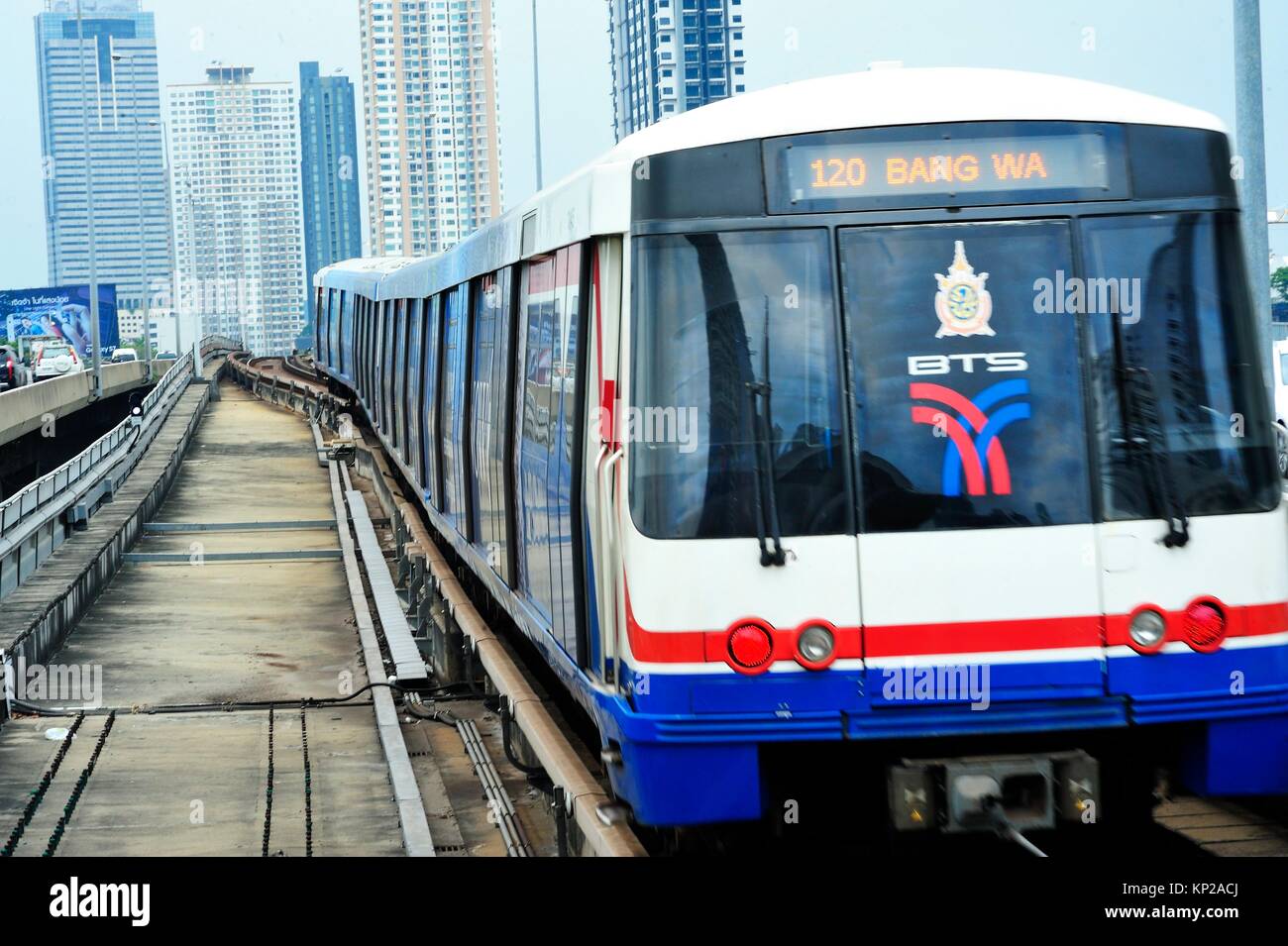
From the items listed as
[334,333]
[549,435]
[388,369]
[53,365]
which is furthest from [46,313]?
[549,435]

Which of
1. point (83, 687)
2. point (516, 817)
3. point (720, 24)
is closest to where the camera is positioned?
point (516, 817)

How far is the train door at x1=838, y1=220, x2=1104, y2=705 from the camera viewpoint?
646cm

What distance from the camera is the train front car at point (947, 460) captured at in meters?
6.46

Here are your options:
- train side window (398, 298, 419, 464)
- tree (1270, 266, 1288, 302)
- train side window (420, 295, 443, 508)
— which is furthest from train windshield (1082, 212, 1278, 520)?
tree (1270, 266, 1288, 302)

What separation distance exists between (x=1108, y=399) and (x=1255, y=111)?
9493 millimetres

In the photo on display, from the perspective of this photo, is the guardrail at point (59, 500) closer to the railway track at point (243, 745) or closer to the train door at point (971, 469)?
the railway track at point (243, 745)

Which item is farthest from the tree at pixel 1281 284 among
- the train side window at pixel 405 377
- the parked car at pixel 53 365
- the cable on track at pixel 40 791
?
the cable on track at pixel 40 791

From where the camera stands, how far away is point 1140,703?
21.1ft

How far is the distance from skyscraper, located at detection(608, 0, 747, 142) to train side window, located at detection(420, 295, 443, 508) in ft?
367

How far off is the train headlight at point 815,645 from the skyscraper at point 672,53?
12252cm

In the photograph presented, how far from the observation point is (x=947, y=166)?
6562mm

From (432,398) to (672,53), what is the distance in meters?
121
